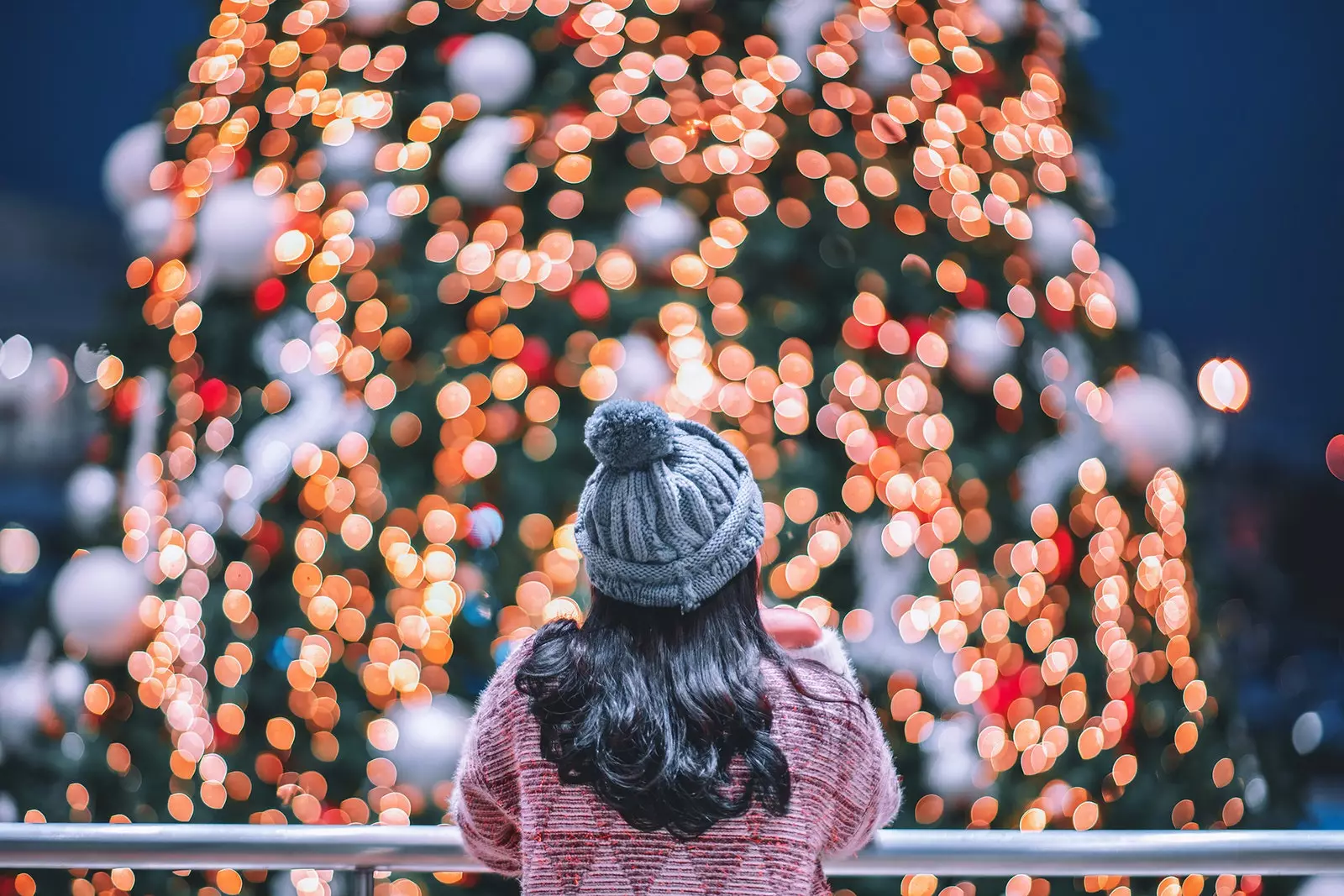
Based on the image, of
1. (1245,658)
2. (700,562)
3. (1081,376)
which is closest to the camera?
(700,562)

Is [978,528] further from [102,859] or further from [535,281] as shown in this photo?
[102,859]

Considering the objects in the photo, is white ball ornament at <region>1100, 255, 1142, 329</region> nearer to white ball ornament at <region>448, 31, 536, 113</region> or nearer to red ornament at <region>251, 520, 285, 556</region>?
white ball ornament at <region>448, 31, 536, 113</region>

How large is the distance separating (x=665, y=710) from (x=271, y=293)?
60 cm

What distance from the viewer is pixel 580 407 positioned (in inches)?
44.9

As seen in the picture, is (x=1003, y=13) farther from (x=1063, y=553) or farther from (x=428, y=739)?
(x=428, y=739)

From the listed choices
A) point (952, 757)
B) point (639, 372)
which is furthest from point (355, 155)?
point (952, 757)

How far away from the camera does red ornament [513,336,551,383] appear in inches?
44.4

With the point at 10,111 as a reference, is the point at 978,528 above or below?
above

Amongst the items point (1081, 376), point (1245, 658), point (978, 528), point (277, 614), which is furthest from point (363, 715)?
point (1245, 658)

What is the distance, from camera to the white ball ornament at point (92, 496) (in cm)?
129

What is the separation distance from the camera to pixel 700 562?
0.82 metres

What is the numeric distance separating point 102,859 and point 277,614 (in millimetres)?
243

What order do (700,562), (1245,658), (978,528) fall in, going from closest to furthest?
1. (700,562)
2. (978,528)
3. (1245,658)

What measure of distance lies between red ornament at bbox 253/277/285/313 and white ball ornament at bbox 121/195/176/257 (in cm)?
20
